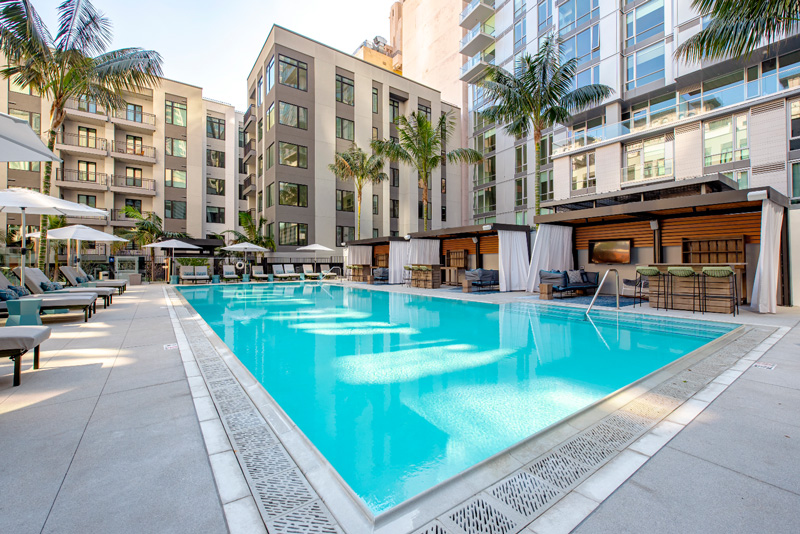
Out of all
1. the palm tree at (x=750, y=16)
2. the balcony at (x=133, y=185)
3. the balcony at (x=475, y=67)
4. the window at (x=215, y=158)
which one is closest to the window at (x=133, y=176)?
the balcony at (x=133, y=185)

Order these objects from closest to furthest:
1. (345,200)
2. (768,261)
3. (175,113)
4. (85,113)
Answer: (768,261)
(85,113)
(175,113)
(345,200)

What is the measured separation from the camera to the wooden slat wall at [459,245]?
17.7 metres

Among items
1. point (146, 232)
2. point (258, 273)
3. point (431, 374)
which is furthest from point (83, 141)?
point (431, 374)

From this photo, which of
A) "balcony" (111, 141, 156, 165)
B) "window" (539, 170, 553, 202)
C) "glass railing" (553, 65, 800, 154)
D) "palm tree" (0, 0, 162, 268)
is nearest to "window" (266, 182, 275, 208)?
"balcony" (111, 141, 156, 165)

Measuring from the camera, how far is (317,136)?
1013 inches

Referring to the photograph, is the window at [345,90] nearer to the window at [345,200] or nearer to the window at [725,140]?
the window at [345,200]

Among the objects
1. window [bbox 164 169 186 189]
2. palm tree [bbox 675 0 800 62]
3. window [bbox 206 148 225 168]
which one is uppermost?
window [bbox 206 148 225 168]

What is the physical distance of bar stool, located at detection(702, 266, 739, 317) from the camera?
26.3 ft

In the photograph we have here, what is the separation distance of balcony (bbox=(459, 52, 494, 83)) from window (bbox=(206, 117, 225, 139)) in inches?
834

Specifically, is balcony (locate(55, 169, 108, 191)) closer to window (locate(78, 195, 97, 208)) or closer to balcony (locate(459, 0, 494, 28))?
window (locate(78, 195, 97, 208))

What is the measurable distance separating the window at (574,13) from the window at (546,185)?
897cm

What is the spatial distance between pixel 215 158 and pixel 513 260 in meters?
27.1

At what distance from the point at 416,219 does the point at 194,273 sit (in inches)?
670

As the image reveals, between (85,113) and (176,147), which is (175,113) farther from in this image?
(85,113)
